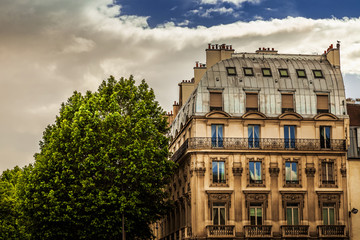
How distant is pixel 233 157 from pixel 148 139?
20.0ft

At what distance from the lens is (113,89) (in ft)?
159

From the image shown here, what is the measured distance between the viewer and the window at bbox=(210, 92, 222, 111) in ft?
156

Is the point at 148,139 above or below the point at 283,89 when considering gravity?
below

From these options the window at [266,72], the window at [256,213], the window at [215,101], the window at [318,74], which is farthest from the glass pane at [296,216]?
the window at [318,74]

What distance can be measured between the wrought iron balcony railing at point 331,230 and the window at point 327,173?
10.5 ft

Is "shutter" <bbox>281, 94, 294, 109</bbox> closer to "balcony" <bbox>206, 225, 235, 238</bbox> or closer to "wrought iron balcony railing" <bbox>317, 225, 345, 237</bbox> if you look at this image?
"wrought iron balcony railing" <bbox>317, 225, 345, 237</bbox>

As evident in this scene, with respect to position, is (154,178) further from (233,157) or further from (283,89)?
(283,89)

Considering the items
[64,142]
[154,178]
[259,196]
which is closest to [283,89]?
[259,196]

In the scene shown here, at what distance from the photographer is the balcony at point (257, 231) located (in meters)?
45.1

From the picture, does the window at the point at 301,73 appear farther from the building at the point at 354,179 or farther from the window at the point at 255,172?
the window at the point at 255,172

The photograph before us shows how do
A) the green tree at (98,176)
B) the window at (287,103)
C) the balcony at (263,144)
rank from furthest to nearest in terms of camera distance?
the window at (287,103) < the balcony at (263,144) < the green tree at (98,176)

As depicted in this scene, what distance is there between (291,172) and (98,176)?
13.6 m

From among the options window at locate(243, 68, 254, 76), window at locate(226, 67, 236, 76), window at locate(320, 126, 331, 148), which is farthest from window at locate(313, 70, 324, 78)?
window at locate(226, 67, 236, 76)

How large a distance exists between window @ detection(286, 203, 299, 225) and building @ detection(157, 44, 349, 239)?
0.23 feet
